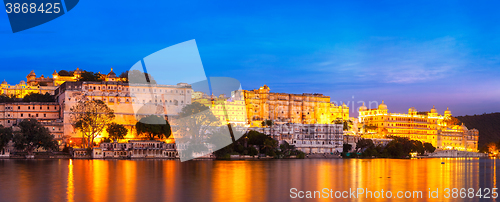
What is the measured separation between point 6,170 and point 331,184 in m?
23.8

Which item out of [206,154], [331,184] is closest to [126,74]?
[206,154]

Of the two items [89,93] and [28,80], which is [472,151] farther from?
[28,80]

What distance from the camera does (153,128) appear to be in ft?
196

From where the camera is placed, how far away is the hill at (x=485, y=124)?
433 feet

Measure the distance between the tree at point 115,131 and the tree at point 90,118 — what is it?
75cm

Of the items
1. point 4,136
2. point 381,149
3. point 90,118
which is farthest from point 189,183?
point 381,149

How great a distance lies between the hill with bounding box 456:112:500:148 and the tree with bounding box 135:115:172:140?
95.0 metres

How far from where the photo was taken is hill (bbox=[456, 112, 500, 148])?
5202 inches

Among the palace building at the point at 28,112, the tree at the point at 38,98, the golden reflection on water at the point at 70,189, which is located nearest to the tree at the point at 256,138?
the palace building at the point at 28,112

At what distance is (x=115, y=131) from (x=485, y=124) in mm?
115928

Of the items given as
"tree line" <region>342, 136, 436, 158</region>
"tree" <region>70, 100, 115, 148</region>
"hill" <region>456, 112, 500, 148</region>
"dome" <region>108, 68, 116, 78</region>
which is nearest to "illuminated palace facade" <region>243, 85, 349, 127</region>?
"tree line" <region>342, 136, 436, 158</region>

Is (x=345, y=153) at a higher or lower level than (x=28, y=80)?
lower

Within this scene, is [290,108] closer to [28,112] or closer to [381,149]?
[381,149]

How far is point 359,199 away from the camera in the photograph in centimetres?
2505
